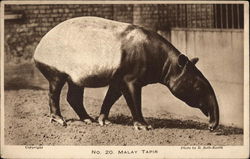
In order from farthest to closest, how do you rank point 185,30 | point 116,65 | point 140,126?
point 185,30 < point 140,126 < point 116,65

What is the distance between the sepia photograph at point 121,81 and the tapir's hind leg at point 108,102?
1cm

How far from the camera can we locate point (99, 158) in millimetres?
6828

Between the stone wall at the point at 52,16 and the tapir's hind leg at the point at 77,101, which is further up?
the stone wall at the point at 52,16

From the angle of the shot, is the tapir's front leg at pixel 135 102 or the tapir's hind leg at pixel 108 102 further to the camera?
the tapir's hind leg at pixel 108 102

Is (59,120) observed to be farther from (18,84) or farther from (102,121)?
(18,84)

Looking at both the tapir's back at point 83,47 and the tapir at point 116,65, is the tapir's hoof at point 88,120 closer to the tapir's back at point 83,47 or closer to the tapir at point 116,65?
the tapir at point 116,65

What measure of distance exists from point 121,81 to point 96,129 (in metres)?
0.55

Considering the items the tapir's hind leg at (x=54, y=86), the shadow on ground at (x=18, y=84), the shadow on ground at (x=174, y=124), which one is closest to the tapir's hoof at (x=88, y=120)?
the shadow on ground at (x=174, y=124)

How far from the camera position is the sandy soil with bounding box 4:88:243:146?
6.84m

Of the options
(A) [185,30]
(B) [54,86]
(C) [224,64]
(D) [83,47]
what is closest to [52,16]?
(D) [83,47]

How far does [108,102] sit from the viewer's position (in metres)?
6.91

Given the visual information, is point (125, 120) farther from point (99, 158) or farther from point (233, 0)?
point (233, 0)

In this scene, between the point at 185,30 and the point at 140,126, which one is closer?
the point at 140,126

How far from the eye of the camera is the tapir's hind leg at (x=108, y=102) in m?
6.87
